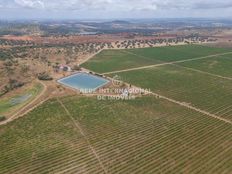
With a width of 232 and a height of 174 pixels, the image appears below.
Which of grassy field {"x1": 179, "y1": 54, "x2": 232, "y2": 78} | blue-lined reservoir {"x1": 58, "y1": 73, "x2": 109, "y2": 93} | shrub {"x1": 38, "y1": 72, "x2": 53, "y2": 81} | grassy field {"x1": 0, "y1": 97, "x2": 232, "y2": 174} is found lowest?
grassy field {"x1": 0, "y1": 97, "x2": 232, "y2": 174}

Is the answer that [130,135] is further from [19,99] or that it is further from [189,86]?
[189,86]

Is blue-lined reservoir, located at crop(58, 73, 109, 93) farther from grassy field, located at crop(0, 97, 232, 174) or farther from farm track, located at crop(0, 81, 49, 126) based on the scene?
grassy field, located at crop(0, 97, 232, 174)

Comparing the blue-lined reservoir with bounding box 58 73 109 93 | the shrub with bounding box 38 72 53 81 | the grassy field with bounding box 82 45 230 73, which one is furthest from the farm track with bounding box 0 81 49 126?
the grassy field with bounding box 82 45 230 73

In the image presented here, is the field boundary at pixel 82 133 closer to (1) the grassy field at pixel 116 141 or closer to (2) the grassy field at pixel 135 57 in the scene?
(1) the grassy field at pixel 116 141

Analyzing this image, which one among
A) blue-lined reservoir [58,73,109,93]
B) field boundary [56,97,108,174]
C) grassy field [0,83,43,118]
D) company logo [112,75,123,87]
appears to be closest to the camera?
field boundary [56,97,108,174]

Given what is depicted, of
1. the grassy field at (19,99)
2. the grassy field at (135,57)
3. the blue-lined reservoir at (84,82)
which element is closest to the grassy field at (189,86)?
the blue-lined reservoir at (84,82)

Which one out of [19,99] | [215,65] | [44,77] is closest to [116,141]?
[19,99]
